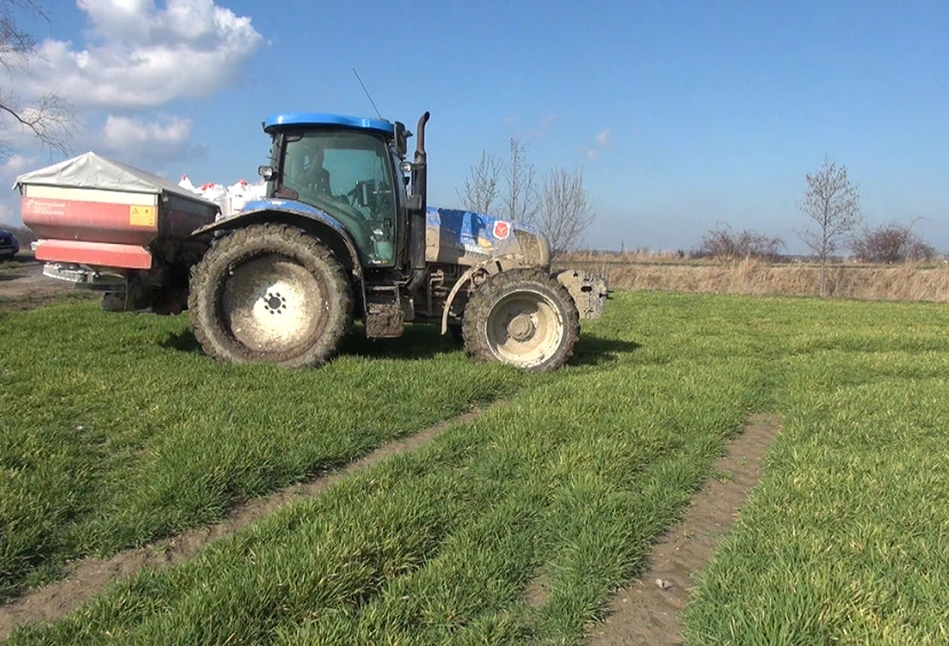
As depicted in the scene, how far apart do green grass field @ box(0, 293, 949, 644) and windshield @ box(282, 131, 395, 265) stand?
4.59 ft

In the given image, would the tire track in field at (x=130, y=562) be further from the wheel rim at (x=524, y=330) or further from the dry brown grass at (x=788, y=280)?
the dry brown grass at (x=788, y=280)

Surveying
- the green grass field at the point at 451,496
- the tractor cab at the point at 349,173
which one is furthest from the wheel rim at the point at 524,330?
the tractor cab at the point at 349,173

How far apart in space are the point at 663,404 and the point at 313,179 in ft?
13.4

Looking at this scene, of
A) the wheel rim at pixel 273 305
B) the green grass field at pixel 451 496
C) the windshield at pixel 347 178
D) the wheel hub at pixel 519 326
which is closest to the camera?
the green grass field at pixel 451 496

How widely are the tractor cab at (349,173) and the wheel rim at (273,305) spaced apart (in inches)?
27.1

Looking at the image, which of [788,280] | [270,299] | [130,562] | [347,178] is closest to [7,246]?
[270,299]

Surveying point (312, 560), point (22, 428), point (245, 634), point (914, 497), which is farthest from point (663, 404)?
point (22, 428)

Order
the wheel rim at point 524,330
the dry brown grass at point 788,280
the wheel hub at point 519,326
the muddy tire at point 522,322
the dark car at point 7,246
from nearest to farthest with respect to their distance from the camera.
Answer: the muddy tire at point 522,322 → the wheel rim at point 524,330 → the wheel hub at point 519,326 → the dry brown grass at point 788,280 → the dark car at point 7,246

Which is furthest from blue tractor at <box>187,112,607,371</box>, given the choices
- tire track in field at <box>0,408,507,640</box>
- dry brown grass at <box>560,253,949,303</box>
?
dry brown grass at <box>560,253,949,303</box>

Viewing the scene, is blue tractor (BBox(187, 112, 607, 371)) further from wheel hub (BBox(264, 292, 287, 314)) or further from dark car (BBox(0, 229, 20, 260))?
dark car (BBox(0, 229, 20, 260))

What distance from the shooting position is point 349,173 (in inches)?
274

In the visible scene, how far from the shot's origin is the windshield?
6.88 m

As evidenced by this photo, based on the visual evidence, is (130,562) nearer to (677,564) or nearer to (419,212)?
(677,564)

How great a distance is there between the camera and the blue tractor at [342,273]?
655cm
